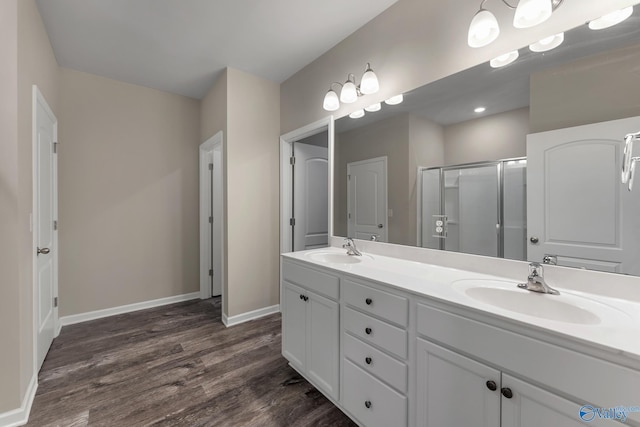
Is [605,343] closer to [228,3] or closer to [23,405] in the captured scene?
[228,3]

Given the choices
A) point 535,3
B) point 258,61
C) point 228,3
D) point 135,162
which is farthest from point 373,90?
point 135,162

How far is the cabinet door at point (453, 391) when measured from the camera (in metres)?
0.91

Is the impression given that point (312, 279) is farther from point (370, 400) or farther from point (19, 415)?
point (19, 415)

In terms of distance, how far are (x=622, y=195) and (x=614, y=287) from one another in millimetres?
367

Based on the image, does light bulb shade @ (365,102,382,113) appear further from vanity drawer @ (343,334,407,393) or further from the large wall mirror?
vanity drawer @ (343,334,407,393)

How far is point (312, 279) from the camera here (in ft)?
5.55

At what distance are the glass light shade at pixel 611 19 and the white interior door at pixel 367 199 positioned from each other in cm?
114

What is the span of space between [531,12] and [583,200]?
0.86 meters

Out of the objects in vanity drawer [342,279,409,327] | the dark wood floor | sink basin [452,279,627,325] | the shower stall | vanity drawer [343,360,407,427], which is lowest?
the dark wood floor

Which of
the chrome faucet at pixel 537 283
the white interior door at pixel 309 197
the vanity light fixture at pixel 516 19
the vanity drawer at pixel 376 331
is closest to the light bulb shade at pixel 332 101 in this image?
the white interior door at pixel 309 197

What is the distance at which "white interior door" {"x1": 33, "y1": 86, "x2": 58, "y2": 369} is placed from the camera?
186 centimetres

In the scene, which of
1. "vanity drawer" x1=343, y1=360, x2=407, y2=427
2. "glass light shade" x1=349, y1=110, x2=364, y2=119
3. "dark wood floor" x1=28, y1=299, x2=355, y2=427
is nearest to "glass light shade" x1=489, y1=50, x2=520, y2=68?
"glass light shade" x1=349, y1=110, x2=364, y2=119

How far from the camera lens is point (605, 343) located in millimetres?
696

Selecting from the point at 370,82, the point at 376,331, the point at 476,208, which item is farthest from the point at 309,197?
the point at 376,331
